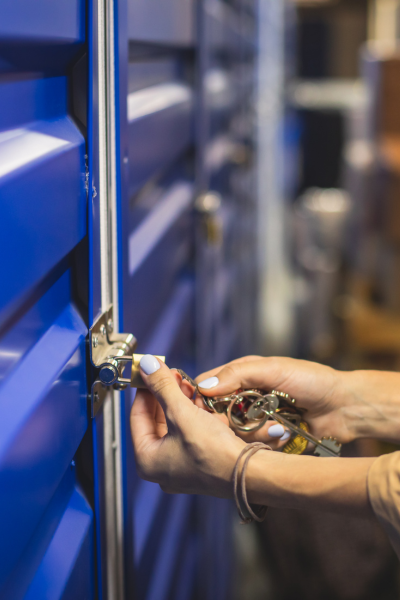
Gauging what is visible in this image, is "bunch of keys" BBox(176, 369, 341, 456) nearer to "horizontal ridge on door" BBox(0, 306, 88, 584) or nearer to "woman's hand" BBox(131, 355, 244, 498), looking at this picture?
"woman's hand" BBox(131, 355, 244, 498)

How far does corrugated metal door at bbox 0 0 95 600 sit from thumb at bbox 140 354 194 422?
81mm

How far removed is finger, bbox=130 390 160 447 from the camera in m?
0.83

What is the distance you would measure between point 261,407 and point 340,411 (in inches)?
9.8

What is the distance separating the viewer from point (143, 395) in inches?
33.5

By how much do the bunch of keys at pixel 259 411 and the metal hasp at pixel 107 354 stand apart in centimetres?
8

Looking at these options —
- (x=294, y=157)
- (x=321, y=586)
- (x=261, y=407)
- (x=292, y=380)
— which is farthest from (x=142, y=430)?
(x=294, y=157)

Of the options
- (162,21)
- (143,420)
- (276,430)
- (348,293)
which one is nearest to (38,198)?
(143,420)

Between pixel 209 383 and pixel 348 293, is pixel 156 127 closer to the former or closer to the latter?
pixel 209 383

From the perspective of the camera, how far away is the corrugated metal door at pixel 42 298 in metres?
0.51

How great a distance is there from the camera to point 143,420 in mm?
845

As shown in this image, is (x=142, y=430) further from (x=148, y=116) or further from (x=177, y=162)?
(x=177, y=162)

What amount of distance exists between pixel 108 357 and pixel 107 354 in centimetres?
1

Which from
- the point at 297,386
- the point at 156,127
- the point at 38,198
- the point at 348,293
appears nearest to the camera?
the point at 38,198

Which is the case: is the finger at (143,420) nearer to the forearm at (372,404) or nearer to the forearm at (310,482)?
the forearm at (310,482)
